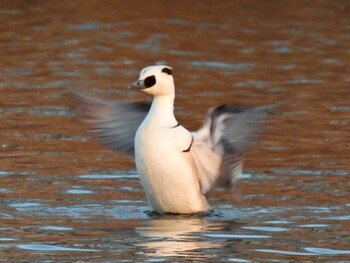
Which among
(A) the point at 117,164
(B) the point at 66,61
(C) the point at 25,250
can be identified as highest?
(B) the point at 66,61

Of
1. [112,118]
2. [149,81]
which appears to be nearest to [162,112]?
[149,81]

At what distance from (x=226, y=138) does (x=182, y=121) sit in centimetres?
458

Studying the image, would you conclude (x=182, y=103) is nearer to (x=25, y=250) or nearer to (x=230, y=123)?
(x=230, y=123)

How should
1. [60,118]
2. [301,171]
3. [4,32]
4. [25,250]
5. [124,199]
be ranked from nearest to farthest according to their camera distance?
1. [25,250]
2. [124,199]
3. [301,171]
4. [60,118]
5. [4,32]

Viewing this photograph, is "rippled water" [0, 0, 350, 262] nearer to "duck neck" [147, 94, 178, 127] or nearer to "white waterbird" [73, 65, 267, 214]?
"white waterbird" [73, 65, 267, 214]

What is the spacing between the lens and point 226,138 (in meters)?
11.0

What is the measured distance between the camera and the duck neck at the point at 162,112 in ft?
35.4

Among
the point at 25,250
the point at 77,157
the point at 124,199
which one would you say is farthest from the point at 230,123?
the point at 77,157

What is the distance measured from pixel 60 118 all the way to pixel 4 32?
279 inches

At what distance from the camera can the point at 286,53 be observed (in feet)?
69.5

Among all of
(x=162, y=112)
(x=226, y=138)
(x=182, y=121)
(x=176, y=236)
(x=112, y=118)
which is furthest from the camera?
(x=182, y=121)

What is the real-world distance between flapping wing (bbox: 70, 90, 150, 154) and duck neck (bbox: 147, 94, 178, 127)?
28.4 inches

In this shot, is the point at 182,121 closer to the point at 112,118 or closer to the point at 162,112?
the point at 112,118

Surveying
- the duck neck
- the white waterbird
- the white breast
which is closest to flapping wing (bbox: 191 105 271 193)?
the white waterbird
